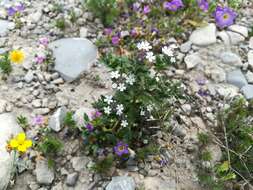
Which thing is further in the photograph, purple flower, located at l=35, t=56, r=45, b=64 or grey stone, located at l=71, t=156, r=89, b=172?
purple flower, located at l=35, t=56, r=45, b=64

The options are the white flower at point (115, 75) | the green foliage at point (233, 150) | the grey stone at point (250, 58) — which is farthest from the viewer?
the grey stone at point (250, 58)

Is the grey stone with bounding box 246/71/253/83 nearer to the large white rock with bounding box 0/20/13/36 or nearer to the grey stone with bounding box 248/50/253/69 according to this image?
the grey stone with bounding box 248/50/253/69

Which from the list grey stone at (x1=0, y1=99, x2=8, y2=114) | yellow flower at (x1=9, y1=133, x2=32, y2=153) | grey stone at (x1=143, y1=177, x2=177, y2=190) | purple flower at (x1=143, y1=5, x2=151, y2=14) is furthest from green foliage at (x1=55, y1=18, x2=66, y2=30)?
grey stone at (x1=143, y1=177, x2=177, y2=190)

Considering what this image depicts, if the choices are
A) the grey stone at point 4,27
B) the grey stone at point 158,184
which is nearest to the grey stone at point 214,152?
the grey stone at point 158,184

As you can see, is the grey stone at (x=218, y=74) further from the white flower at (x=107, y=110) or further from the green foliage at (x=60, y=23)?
the green foliage at (x=60, y=23)

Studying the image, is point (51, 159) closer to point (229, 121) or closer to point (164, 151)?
point (164, 151)

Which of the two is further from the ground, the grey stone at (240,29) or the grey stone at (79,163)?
the grey stone at (240,29)
